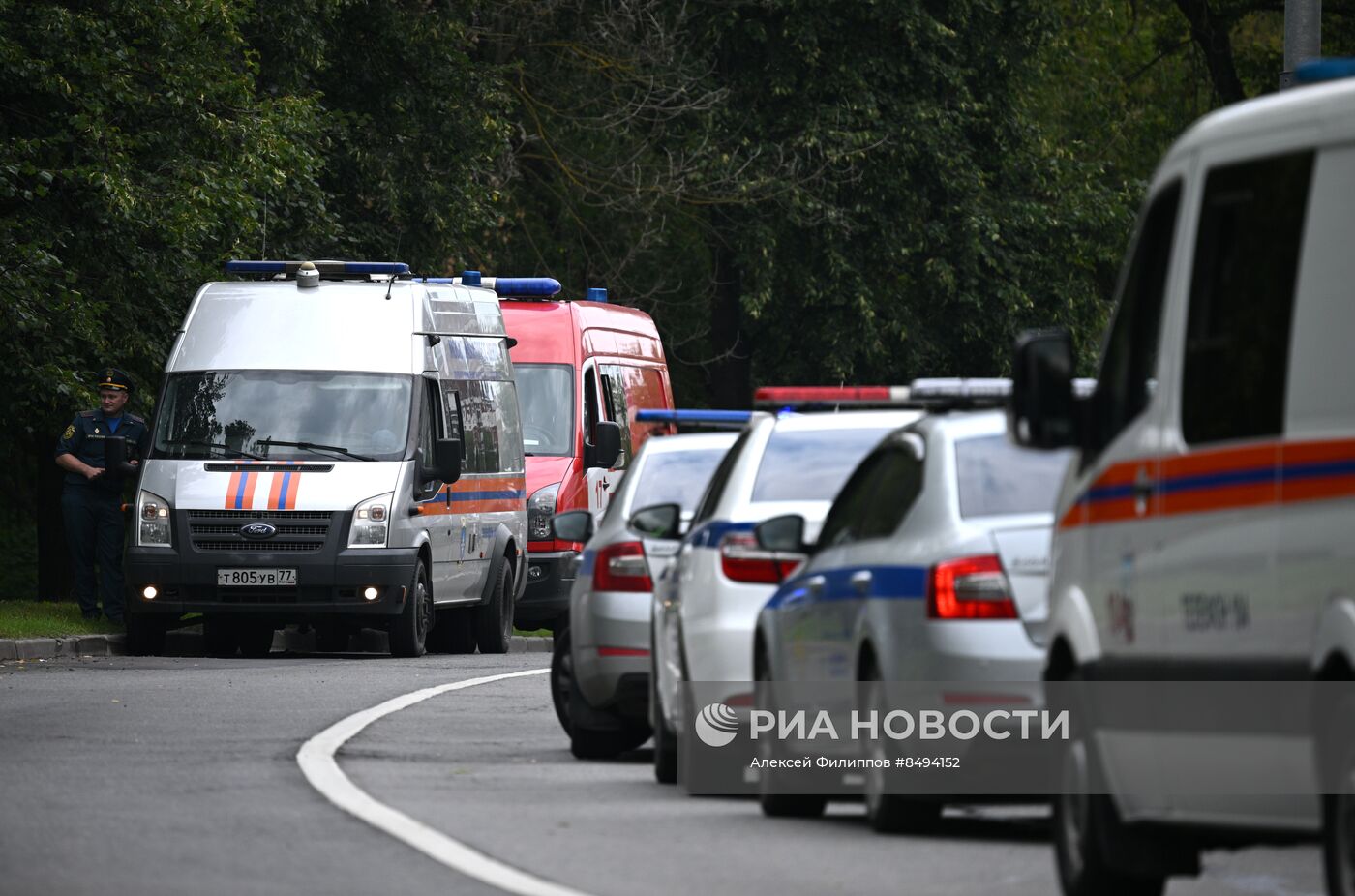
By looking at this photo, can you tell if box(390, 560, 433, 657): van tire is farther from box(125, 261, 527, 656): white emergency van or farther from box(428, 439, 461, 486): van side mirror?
box(428, 439, 461, 486): van side mirror

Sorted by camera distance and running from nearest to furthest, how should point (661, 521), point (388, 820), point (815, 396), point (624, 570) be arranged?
point (388, 820)
point (815, 396)
point (661, 521)
point (624, 570)

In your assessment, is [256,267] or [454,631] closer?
[256,267]

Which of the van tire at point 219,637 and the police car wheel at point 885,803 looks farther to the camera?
the van tire at point 219,637

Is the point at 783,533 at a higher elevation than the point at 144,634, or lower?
higher

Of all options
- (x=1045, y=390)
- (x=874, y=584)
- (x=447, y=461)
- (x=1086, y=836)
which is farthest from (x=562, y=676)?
(x=447, y=461)

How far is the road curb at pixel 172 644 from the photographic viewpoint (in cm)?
2231

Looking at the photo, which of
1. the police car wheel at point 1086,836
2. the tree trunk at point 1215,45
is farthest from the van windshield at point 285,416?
the tree trunk at point 1215,45

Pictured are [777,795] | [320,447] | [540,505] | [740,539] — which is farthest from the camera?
[540,505]

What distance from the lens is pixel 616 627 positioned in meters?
13.5

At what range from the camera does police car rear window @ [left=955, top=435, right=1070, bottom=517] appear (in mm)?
9656

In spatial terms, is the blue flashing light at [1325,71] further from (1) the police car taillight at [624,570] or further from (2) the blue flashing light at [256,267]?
(2) the blue flashing light at [256,267]

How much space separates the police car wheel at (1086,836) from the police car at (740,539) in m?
3.62

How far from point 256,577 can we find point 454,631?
130 inches

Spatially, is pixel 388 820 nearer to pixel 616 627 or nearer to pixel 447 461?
pixel 616 627
